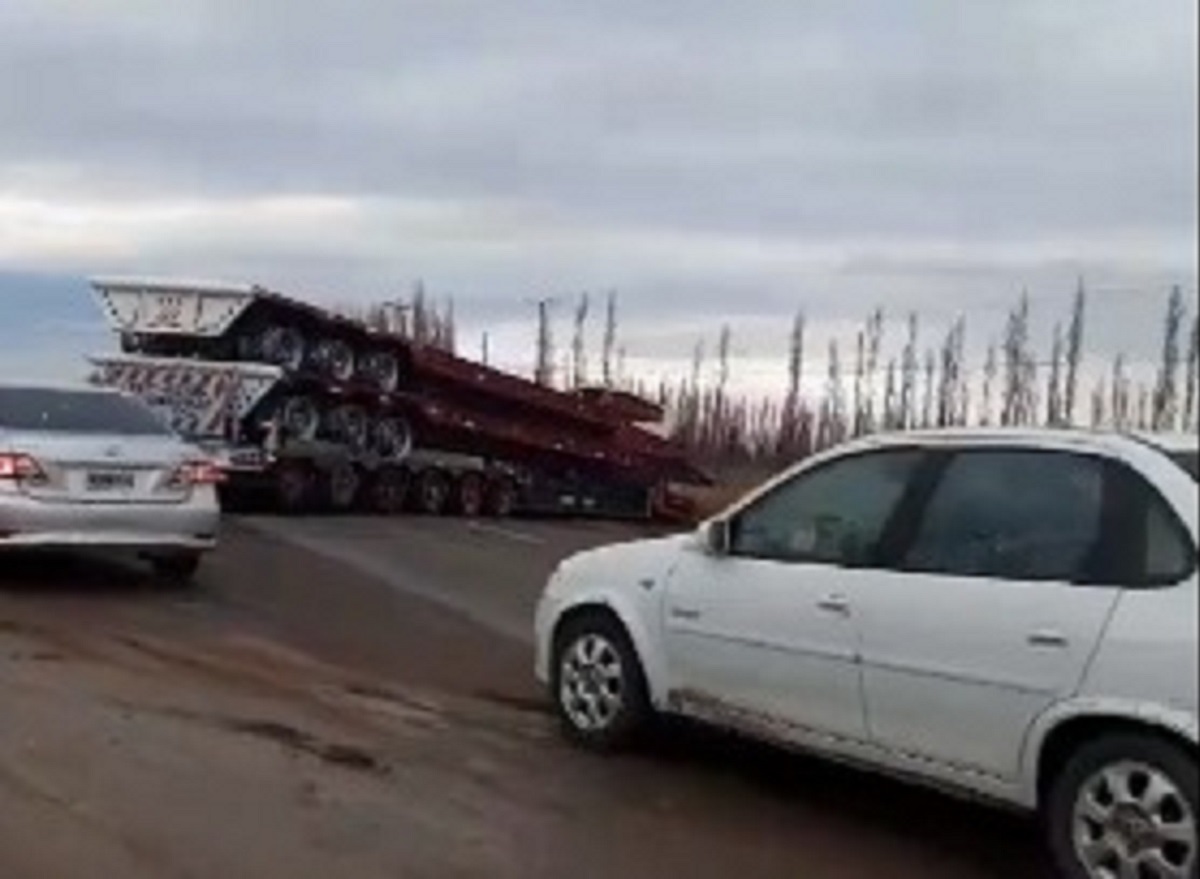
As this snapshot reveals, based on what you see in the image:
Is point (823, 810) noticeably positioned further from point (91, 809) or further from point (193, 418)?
point (193, 418)

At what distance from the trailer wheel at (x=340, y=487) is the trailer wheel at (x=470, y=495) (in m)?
2.03

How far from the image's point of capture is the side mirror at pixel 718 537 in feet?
27.0

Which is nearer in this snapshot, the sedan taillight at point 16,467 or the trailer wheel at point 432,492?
the sedan taillight at point 16,467

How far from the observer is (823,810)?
7766 millimetres

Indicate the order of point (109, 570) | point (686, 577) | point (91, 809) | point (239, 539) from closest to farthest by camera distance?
point (91, 809) < point (686, 577) < point (109, 570) < point (239, 539)

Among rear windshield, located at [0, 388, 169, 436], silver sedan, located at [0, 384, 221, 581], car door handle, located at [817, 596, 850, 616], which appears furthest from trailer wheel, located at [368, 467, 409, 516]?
car door handle, located at [817, 596, 850, 616]

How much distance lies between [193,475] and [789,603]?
736 cm

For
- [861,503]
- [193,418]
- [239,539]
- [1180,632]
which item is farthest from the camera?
[193,418]

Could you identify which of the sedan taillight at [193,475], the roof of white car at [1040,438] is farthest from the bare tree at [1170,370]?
the sedan taillight at [193,475]

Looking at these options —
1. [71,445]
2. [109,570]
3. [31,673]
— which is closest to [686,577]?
[31,673]

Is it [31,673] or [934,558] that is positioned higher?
[934,558]

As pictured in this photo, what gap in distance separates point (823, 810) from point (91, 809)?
282 cm

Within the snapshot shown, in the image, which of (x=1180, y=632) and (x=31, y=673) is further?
(x=31, y=673)

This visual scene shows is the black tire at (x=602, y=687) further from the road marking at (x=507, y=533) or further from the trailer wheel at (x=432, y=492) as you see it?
the trailer wheel at (x=432, y=492)
